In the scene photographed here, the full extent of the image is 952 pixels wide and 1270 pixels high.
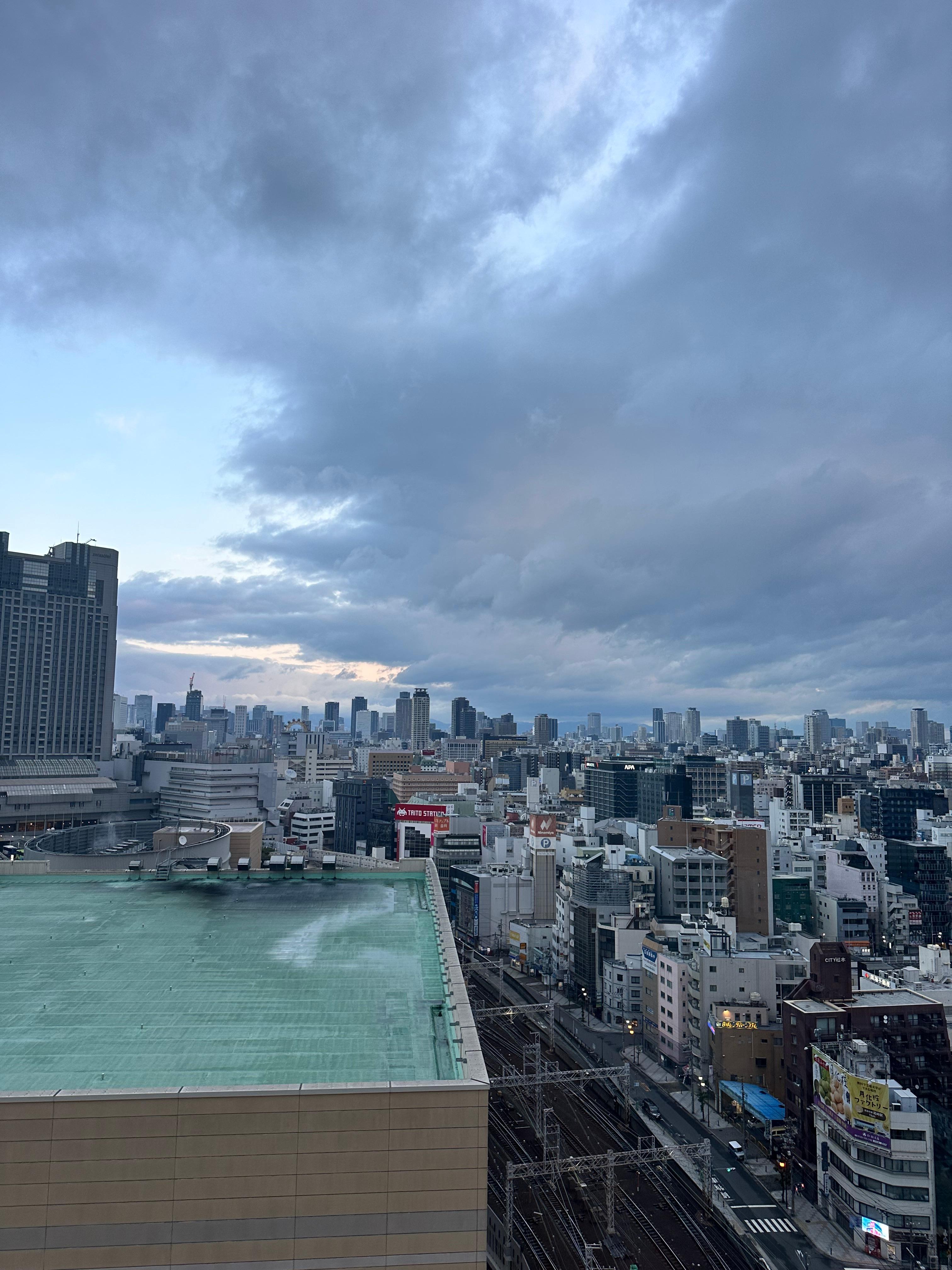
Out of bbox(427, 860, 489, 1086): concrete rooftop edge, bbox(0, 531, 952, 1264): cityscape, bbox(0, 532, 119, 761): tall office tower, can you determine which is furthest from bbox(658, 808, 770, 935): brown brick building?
bbox(0, 532, 119, 761): tall office tower

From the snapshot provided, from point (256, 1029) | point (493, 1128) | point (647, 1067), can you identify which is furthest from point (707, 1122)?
point (256, 1029)

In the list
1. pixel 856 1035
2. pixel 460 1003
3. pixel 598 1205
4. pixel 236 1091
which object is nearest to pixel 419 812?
pixel 598 1205

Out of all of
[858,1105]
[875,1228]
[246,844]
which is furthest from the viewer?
[246,844]

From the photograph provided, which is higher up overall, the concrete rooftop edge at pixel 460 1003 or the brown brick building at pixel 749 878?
the concrete rooftop edge at pixel 460 1003

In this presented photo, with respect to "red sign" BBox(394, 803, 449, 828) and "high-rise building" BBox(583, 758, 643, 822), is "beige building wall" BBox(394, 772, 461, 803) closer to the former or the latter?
"high-rise building" BBox(583, 758, 643, 822)

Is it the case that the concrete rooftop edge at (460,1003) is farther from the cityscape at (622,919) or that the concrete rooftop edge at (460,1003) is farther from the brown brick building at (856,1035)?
the brown brick building at (856,1035)

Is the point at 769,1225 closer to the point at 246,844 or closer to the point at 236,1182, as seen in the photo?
the point at 236,1182

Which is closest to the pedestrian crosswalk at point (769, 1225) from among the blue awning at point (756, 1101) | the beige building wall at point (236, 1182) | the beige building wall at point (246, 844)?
the blue awning at point (756, 1101)
